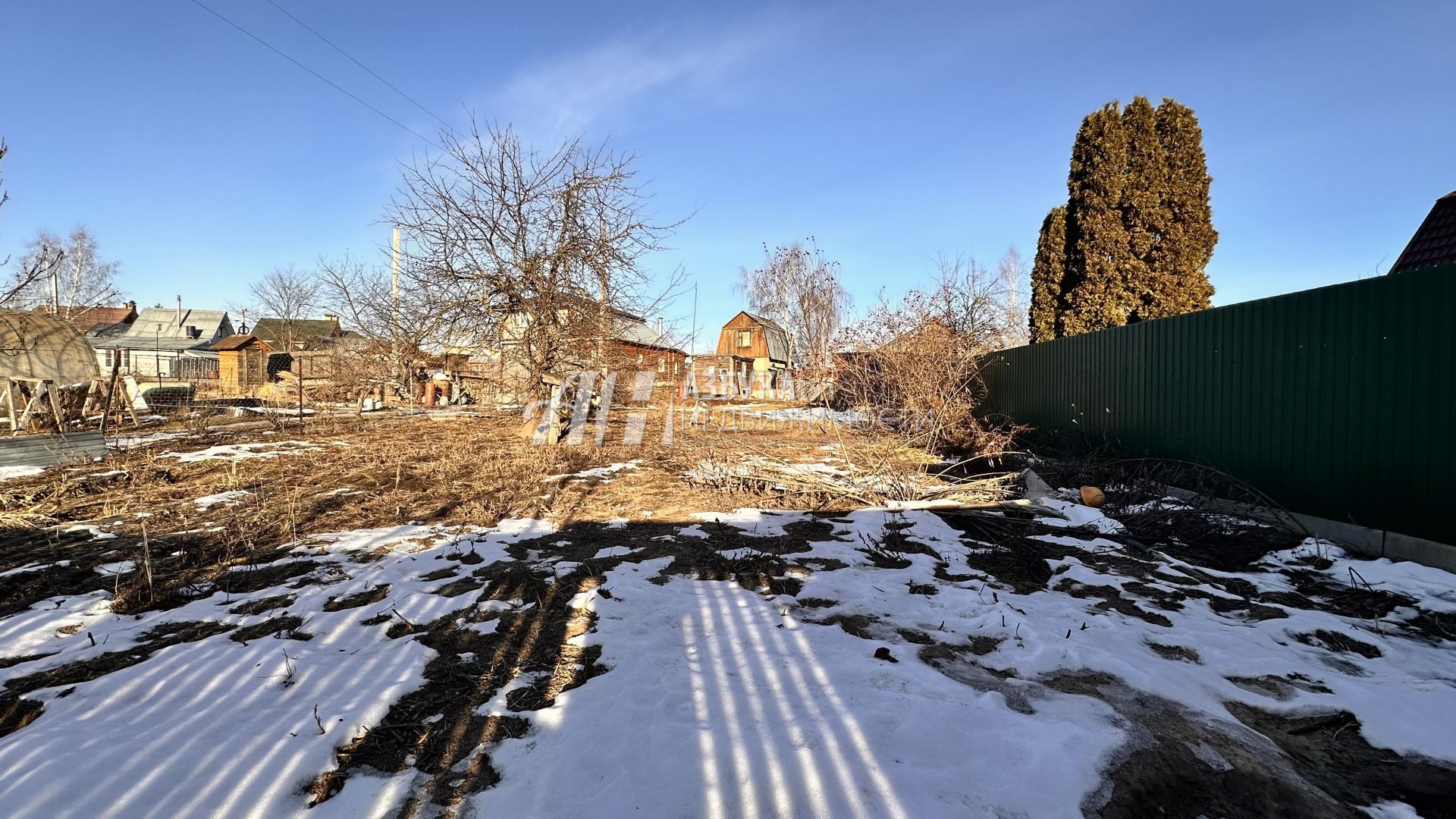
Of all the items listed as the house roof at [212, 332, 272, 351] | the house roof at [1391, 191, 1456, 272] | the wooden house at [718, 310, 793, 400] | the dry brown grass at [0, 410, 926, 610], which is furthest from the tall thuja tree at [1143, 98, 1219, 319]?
the house roof at [212, 332, 272, 351]

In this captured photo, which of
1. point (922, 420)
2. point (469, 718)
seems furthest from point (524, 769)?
point (922, 420)

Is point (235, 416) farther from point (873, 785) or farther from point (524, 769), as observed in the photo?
point (873, 785)

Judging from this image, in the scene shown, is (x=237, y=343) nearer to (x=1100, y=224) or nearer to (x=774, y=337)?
(x=774, y=337)

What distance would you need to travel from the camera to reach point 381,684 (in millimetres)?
2689

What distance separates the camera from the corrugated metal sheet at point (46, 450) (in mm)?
7990

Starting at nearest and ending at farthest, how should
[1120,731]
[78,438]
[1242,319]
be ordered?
[1120,731] → [1242,319] → [78,438]

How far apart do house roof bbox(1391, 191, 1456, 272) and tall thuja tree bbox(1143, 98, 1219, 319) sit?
2762 mm

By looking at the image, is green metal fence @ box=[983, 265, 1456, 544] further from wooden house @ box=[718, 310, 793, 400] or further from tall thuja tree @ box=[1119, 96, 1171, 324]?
wooden house @ box=[718, 310, 793, 400]

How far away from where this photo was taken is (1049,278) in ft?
44.7

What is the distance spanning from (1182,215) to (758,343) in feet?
117

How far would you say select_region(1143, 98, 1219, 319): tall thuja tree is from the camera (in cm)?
1129

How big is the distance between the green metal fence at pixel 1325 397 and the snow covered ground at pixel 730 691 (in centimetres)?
70

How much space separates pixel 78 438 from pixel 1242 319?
50.3ft

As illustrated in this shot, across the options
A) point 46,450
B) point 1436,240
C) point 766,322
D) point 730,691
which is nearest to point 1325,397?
point 730,691
